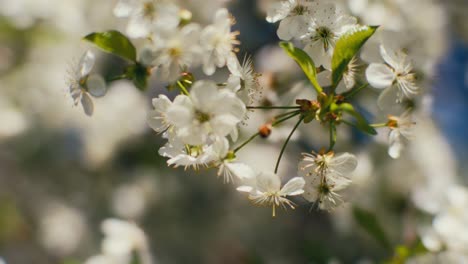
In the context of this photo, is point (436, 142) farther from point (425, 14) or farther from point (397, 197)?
point (425, 14)

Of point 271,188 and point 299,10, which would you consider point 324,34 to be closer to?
point 299,10

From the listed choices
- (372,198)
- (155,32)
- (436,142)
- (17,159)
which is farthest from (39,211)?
(155,32)

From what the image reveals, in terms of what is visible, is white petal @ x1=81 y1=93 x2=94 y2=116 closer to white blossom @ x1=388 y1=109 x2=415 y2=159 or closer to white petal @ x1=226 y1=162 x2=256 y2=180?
white petal @ x1=226 y1=162 x2=256 y2=180

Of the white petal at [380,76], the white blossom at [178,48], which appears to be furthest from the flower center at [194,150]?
the white petal at [380,76]

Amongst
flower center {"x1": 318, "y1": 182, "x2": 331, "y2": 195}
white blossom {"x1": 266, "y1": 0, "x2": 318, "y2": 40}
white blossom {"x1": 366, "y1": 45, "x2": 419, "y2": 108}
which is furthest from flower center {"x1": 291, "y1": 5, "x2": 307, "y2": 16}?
flower center {"x1": 318, "y1": 182, "x2": 331, "y2": 195}

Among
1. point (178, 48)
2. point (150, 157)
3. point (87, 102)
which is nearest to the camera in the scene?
point (178, 48)

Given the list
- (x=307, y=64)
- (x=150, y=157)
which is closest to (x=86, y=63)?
(x=307, y=64)
